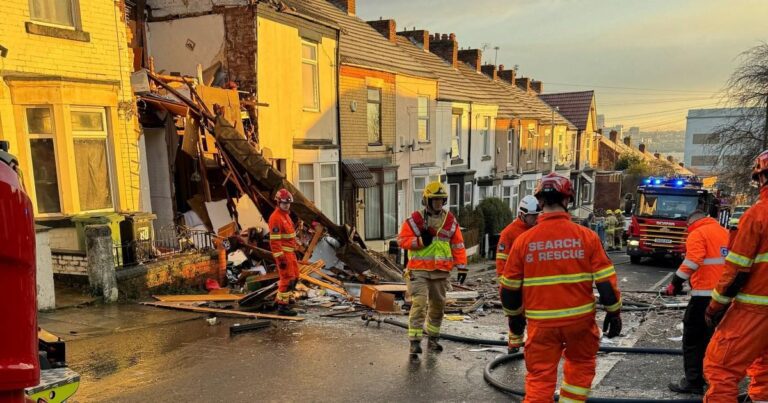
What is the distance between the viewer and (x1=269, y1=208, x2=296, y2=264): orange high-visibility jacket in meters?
7.58

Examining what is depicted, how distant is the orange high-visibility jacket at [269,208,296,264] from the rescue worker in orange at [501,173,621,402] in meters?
4.71

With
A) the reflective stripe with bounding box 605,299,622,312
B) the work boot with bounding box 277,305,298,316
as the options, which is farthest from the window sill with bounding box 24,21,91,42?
the reflective stripe with bounding box 605,299,622,312

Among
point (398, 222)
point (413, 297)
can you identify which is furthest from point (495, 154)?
point (413, 297)

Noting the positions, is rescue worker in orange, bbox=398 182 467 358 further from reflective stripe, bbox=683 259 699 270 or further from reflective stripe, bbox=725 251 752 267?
reflective stripe, bbox=725 251 752 267

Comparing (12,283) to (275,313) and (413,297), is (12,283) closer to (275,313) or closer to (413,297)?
(413,297)

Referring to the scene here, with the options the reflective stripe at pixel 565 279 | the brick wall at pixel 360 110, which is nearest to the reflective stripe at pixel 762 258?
the reflective stripe at pixel 565 279

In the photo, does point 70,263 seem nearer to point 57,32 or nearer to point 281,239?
point 281,239

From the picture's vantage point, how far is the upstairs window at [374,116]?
53.5 feet

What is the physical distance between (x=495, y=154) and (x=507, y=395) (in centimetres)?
2143

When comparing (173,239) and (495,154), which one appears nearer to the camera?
(173,239)

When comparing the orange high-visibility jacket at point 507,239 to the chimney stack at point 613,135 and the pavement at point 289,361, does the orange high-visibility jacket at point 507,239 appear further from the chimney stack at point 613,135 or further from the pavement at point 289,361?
the chimney stack at point 613,135

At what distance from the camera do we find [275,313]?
7.56 metres

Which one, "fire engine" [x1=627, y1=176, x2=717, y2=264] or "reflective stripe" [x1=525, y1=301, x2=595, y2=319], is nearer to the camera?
"reflective stripe" [x1=525, y1=301, x2=595, y2=319]

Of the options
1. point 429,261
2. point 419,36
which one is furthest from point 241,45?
point 419,36
